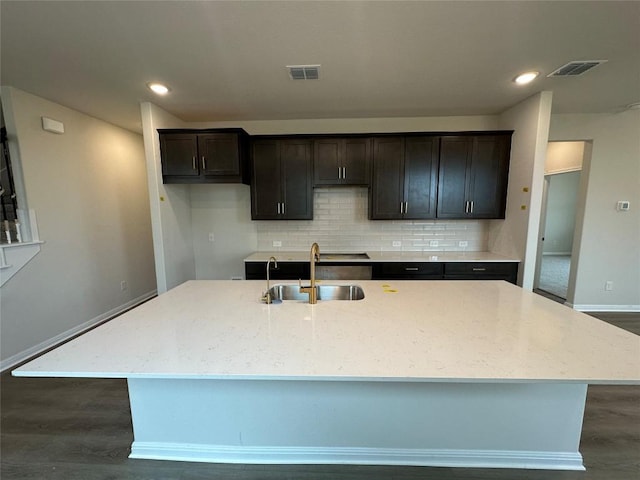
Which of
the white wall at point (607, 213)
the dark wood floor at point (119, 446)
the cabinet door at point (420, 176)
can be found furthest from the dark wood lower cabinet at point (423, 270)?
the white wall at point (607, 213)

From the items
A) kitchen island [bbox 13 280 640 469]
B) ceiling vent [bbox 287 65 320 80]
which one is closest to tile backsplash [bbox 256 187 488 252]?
ceiling vent [bbox 287 65 320 80]

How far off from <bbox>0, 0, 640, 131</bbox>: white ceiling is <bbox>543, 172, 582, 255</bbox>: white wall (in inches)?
219

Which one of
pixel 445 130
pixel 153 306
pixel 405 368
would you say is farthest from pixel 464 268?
pixel 153 306

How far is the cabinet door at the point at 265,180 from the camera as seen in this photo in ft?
11.1

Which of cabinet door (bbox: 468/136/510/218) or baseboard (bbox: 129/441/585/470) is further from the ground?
cabinet door (bbox: 468/136/510/218)

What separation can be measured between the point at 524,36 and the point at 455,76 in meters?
0.60

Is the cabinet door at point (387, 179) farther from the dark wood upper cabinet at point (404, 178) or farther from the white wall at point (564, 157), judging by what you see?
the white wall at point (564, 157)

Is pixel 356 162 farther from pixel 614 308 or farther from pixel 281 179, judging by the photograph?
pixel 614 308

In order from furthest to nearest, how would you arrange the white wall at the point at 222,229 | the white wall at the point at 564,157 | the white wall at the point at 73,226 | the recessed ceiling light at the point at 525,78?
1. the white wall at the point at 564,157
2. the white wall at the point at 222,229
3. the white wall at the point at 73,226
4. the recessed ceiling light at the point at 525,78

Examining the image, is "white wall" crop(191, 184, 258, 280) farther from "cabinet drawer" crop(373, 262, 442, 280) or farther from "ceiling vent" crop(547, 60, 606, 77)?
"ceiling vent" crop(547, 60, 606, 77)

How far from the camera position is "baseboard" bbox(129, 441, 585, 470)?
4.73 ft

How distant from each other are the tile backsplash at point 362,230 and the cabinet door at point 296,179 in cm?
28

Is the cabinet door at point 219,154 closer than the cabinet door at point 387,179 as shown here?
Yes

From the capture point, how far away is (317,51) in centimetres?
201
